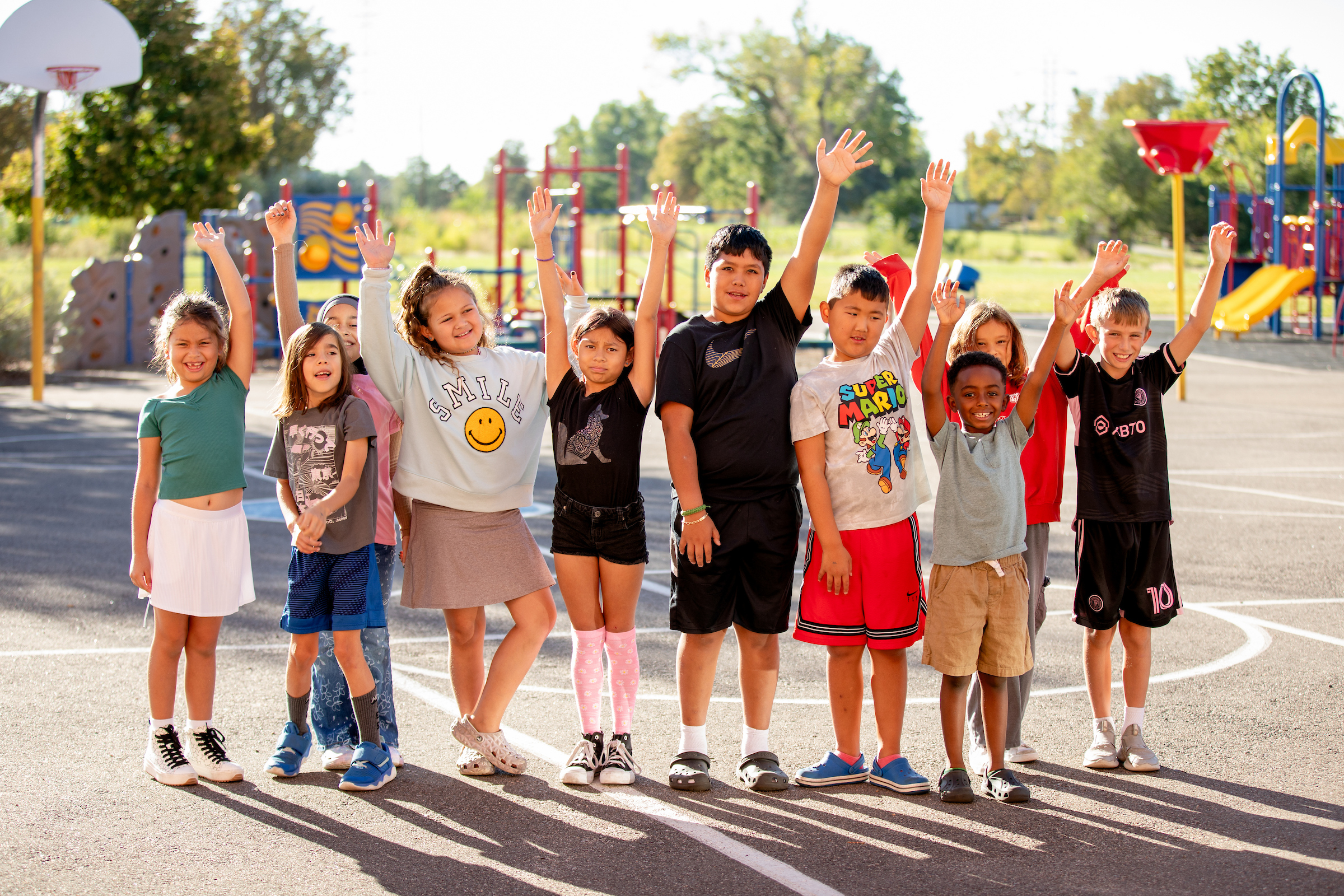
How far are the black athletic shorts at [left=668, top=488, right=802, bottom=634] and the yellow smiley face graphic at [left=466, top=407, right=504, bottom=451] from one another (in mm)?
654

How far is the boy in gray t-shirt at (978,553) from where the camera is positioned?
4188 millimetres

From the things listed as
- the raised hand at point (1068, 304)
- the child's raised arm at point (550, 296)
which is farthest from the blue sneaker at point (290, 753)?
the raised hand at point (1068, 304)

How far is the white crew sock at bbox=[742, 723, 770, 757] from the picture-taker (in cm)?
430

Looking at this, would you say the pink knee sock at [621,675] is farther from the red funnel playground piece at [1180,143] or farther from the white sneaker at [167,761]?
the red funnel playground piece at [1180,143]

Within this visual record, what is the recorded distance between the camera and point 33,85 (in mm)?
14367

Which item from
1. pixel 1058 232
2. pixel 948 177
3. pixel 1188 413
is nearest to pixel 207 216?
pixel 1188 413

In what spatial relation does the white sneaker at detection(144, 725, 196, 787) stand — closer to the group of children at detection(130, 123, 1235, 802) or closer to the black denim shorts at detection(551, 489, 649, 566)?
the group of children at detection(130, 123, 1235, 802)

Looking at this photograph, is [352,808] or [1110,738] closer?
[352,808]

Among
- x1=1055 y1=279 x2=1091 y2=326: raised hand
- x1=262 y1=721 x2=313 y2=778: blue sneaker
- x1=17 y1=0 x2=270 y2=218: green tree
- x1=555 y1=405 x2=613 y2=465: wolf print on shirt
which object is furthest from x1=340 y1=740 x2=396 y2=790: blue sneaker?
x1=17 y1=0 x2=270 y2=218: green tree

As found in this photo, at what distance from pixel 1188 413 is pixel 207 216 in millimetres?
16303

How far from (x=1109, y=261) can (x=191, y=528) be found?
128 inches

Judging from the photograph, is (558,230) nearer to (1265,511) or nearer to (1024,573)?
(1265,511)

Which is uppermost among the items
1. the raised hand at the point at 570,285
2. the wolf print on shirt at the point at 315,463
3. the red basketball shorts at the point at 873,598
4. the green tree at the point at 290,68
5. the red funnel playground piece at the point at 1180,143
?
the green tree at the point at 290,68

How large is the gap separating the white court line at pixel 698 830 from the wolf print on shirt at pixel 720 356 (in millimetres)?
1416
